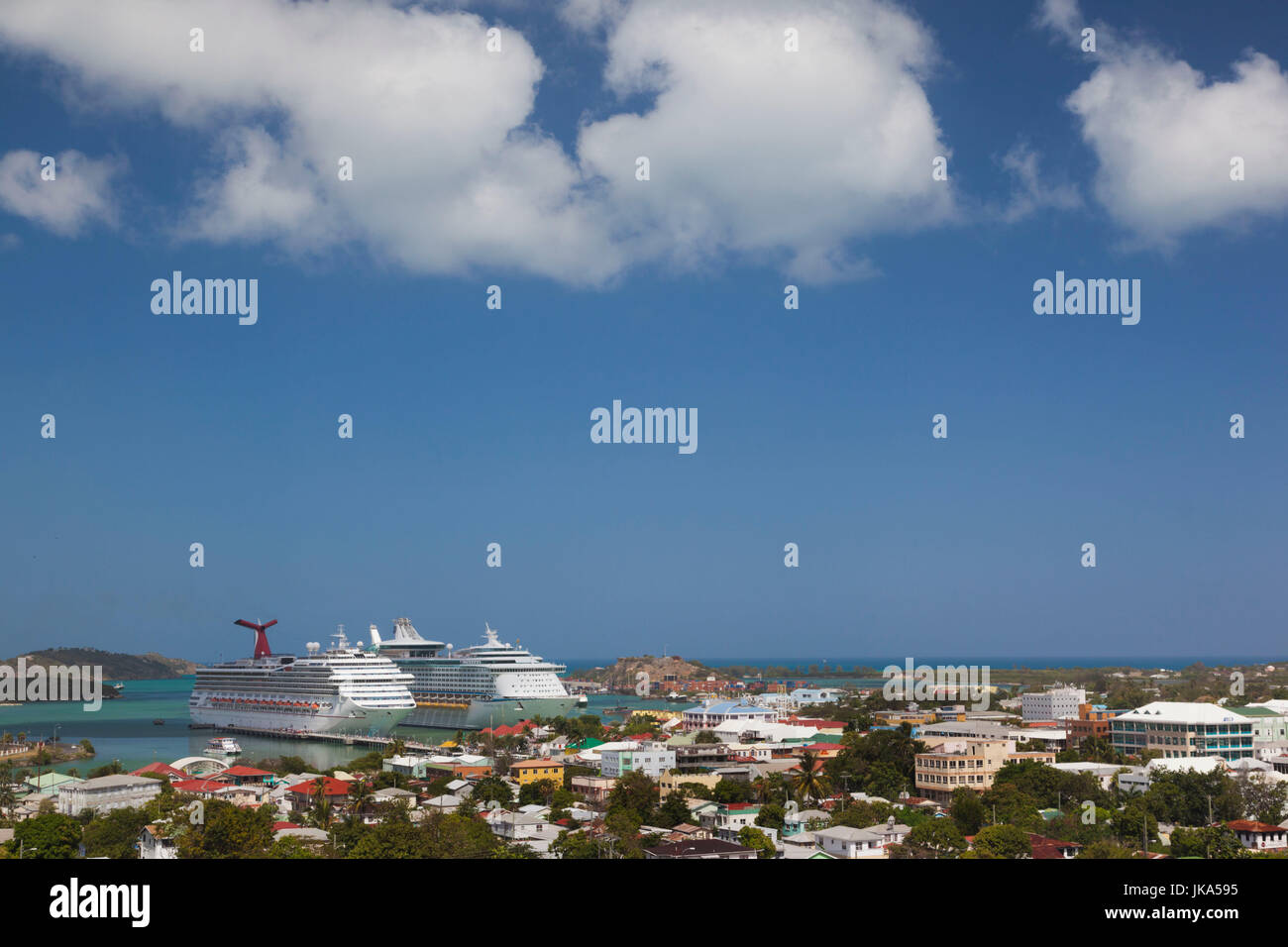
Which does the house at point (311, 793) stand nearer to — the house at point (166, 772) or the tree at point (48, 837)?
the house at point (166, 772)

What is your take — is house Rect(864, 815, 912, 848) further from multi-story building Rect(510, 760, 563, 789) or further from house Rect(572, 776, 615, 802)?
multi-story building Rect(510, 760, 563, 789)

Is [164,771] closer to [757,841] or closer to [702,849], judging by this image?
[757,841]

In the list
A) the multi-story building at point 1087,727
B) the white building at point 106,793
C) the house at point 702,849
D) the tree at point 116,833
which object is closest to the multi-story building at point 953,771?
the multi-story building at point 1087,727

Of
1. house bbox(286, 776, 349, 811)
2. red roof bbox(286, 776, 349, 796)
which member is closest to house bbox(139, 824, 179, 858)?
house bbox(286, 776, 349, 811)

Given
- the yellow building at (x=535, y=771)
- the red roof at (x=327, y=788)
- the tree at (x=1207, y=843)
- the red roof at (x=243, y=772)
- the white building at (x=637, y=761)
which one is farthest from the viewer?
the white building at (x=637, y=761)
